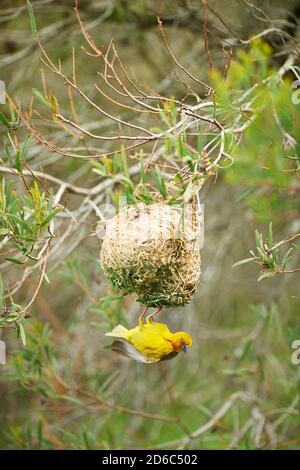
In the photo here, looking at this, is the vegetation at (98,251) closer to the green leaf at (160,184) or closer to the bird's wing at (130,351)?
the bird's wing at (130,351)

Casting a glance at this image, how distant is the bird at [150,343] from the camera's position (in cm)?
231

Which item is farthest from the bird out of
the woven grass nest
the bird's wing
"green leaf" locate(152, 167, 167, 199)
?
"green leaf" locate(152, 167, 167, 199)

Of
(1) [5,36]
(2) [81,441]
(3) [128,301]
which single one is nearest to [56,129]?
(1) [5,36]

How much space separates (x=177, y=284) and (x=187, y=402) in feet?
11.4

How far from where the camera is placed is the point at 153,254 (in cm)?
209

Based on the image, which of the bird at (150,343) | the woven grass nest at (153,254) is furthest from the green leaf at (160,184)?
the bird at (150,343)

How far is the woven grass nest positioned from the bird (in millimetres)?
119

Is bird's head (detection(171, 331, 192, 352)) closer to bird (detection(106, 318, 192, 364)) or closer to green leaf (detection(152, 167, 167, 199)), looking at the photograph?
bird (detection(106, 318, 192, 364))

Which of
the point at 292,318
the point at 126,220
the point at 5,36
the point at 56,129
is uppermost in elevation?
the point at 5,36

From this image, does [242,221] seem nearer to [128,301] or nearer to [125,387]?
[128,301]

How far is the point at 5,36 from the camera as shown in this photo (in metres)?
4.37

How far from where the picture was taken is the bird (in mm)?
2311

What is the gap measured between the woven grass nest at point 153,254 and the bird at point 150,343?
12cm

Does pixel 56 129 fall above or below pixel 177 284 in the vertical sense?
above
